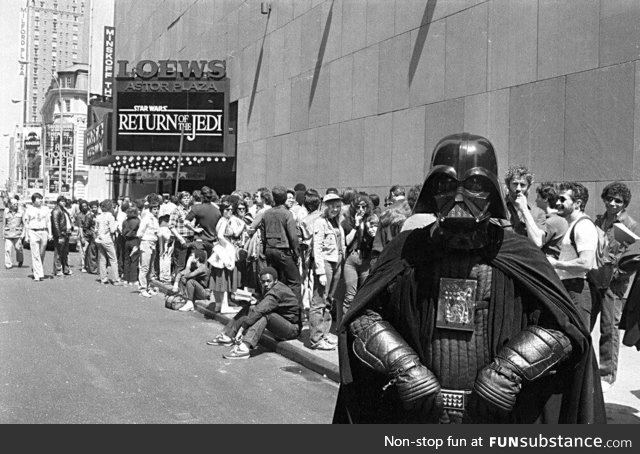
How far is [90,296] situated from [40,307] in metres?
1.73

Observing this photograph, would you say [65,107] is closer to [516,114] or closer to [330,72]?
[330,72]

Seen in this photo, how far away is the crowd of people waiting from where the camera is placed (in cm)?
636

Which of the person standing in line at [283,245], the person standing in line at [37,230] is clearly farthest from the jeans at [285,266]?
the person standing in line at [37,230]

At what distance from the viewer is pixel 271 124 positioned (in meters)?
23.2

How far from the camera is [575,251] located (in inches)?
236

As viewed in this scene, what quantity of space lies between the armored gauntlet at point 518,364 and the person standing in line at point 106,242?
560 inches

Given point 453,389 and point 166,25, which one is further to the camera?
point 166,25

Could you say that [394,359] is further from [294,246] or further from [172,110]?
[172,110]

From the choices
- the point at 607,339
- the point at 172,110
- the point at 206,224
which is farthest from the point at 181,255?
the point at 172,110

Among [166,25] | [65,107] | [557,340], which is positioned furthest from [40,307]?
[65,107]

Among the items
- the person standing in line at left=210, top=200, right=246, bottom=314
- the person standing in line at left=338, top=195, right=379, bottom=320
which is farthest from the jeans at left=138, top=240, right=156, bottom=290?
the person standing in line at left=338, top=195, right=379, bottom=320

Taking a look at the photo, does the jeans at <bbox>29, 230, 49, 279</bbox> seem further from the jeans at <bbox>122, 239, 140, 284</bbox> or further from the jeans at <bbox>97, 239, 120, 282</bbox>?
the jeans at <bbox>122, 239, 140, 284</bbox>

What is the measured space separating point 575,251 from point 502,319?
3.18m

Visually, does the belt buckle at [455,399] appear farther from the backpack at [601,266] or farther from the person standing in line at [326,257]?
the person standing in line at [326,257]
